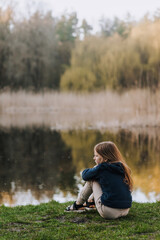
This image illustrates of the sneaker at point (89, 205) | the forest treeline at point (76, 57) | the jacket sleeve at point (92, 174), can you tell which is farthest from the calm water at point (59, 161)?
the forest treeline at point (76, 57)

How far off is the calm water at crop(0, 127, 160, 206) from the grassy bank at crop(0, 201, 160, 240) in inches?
73.7

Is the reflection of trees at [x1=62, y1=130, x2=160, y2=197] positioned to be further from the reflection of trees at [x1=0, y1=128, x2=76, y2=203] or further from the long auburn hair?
the long auburn hair

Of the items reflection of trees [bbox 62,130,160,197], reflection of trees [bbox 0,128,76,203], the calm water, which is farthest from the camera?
reflection of trees [bbox 62,130,160,197]

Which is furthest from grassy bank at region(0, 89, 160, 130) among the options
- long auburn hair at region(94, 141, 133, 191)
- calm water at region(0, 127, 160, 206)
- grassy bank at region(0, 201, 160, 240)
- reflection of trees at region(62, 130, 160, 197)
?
long auburn hair at region(94, 141, 133, 191)

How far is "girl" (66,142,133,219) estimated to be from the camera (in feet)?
13.9

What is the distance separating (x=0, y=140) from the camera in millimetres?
15023

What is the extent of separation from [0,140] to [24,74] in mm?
22787

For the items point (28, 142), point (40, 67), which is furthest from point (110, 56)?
point (28, 142)

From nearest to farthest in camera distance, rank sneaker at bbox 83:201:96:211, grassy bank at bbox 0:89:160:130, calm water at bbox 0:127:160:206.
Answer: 1. sneaker at bbox 83:201:96:211
2. calm water at bbox 0:127:160:206
3. grassy bank at bbox 0:89:160:130

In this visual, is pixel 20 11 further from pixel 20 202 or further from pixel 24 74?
pixel 20 202

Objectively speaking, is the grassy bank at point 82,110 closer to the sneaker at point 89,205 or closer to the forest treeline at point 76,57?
the forest treeline at point 76,57

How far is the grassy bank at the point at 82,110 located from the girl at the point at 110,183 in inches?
530

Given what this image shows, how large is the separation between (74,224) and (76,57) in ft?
92.3

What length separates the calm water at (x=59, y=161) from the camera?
23.9 ft
